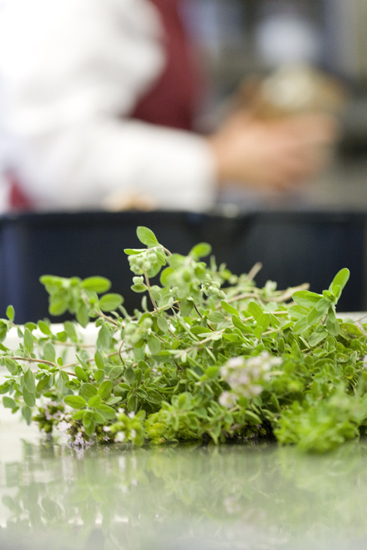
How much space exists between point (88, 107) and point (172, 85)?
0.19 metres

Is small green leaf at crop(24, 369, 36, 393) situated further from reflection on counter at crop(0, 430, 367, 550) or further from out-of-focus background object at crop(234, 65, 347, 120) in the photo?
out-of-focus background object at crop(234, 65, 347, 120)

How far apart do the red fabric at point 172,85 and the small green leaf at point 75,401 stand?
0.96 meters

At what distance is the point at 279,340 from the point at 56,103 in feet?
2.90

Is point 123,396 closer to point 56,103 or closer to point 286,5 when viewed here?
point 56,103

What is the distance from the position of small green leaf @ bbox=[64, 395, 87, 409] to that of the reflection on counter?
29 millimetres

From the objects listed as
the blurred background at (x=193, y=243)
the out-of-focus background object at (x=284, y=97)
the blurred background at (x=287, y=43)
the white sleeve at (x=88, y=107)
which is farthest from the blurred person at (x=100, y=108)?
the blurred background at (x=287, y=43)

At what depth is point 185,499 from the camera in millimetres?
235

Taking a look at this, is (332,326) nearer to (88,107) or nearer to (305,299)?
(305,299)

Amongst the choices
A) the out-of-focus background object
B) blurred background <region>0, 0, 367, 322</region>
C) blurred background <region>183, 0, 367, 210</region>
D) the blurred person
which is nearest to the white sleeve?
the blurred person

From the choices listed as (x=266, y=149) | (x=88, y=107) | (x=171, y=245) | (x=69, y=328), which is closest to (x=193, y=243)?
(x=171, y=245)

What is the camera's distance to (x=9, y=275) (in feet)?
1.76

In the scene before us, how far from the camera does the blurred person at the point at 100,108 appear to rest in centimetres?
102

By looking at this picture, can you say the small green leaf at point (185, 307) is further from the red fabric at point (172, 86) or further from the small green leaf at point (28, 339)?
the red fabric at point (172, 86)

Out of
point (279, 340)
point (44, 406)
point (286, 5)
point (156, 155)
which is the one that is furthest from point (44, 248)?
point (286, 5)
